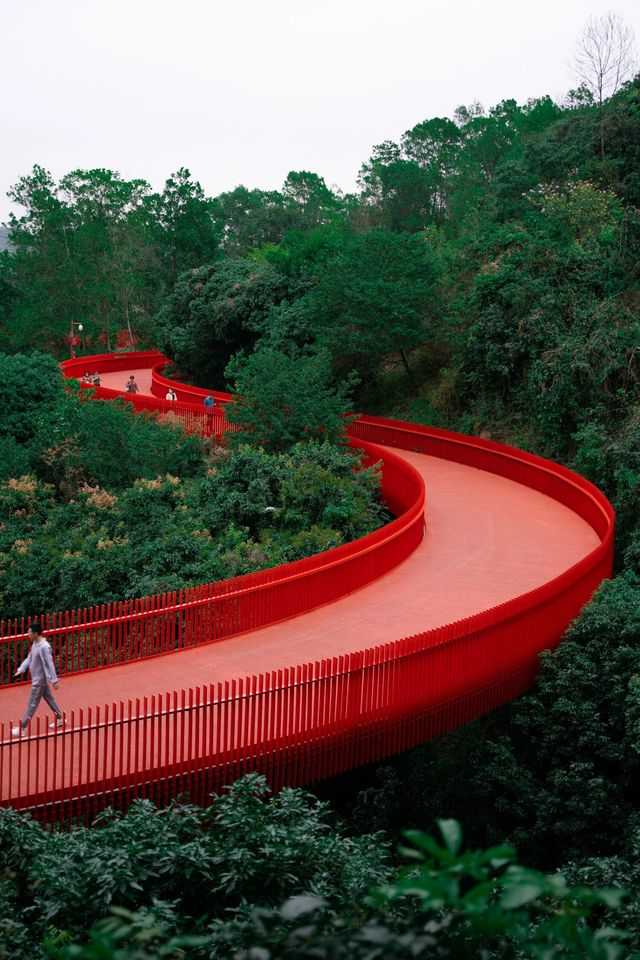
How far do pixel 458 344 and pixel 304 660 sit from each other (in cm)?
2046

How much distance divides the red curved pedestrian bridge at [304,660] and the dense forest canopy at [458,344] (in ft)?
4.01

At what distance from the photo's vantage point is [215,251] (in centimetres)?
6350

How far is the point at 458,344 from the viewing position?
3250cm

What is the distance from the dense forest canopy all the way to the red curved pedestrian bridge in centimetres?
122

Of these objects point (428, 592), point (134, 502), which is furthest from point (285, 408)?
point (428, 592)

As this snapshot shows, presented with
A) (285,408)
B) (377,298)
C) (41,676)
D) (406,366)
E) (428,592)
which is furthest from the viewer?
(406,366)

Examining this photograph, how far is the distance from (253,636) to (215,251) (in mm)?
51697

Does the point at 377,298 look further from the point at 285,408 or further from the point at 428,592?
the point at 428,592

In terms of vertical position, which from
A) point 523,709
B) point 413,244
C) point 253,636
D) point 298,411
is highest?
point 413,244

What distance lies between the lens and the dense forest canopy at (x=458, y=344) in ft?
41.5


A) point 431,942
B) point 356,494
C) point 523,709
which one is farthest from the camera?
point 356,494

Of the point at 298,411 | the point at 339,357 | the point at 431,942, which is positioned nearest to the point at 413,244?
the point at 339,357

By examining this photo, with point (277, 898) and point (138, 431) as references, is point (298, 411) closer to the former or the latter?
point (138, 431)

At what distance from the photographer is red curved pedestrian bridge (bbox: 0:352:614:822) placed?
34.0ft
